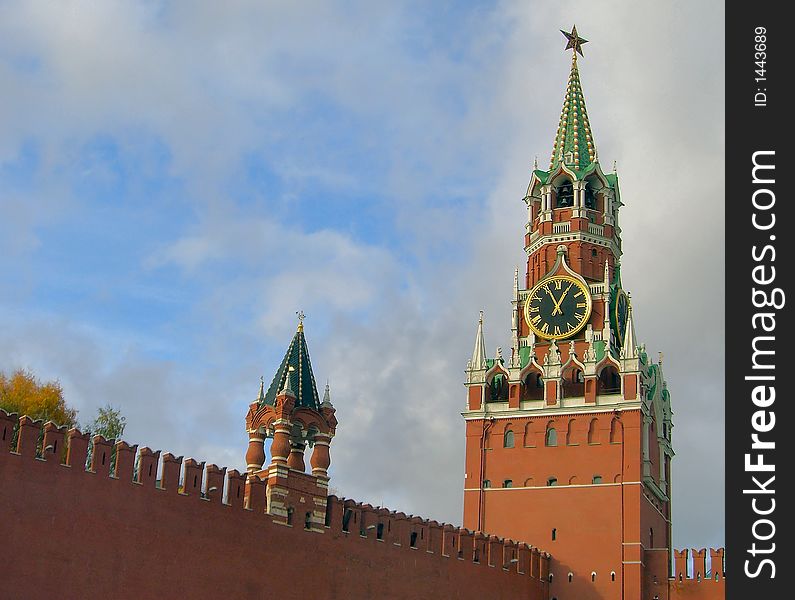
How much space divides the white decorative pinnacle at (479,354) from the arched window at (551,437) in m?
3.79

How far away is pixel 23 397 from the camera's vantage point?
4591cm

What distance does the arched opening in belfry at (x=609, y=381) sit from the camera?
4862 centimetres

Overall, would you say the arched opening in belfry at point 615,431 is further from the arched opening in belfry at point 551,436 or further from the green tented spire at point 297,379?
the green tented spire at point 297,379

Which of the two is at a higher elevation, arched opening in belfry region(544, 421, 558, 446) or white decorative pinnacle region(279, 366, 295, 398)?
arched opening in belfry region(544, 421, 558, 446)

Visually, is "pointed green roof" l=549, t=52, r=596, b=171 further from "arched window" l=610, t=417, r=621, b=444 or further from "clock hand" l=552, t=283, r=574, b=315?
"arched window" l=610, t=417, r=621, b=444

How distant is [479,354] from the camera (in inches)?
2007

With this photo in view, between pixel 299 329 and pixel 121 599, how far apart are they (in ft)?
39.0

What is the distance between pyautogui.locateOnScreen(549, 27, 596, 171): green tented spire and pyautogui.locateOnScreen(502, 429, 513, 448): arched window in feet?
38.3

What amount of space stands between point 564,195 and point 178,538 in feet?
85.6

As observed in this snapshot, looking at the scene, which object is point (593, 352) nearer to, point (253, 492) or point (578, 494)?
point (578, 494)

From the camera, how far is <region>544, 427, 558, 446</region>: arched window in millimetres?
48062

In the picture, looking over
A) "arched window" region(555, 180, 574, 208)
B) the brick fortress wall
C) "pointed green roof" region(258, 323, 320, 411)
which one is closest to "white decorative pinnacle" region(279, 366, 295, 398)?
"pointed green roof" region(258, 323, 320, 411)
